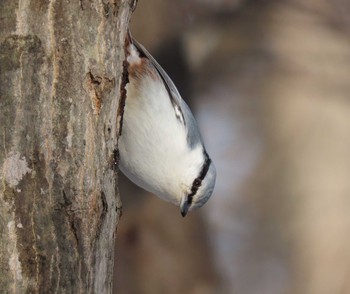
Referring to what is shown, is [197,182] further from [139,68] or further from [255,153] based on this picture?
[255,153]

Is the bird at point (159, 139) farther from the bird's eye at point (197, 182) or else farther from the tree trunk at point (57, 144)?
the tree trunk at point (57, 144)

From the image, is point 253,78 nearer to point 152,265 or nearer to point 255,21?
point 255,21

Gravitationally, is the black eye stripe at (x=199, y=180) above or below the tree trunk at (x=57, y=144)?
below

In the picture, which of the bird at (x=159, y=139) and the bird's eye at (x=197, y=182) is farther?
the bird's eye at (x=197, y=182)

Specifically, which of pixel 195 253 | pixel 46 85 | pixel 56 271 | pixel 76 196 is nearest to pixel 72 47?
pixel 46 85

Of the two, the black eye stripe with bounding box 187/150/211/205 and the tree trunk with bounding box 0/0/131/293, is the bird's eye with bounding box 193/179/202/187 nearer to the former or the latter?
the black eye stripe with bounding box 187/150/211/205

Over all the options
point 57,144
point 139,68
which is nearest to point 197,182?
point 139,68

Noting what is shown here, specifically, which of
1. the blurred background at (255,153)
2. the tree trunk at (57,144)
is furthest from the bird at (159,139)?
the blurred background at (255,153)
